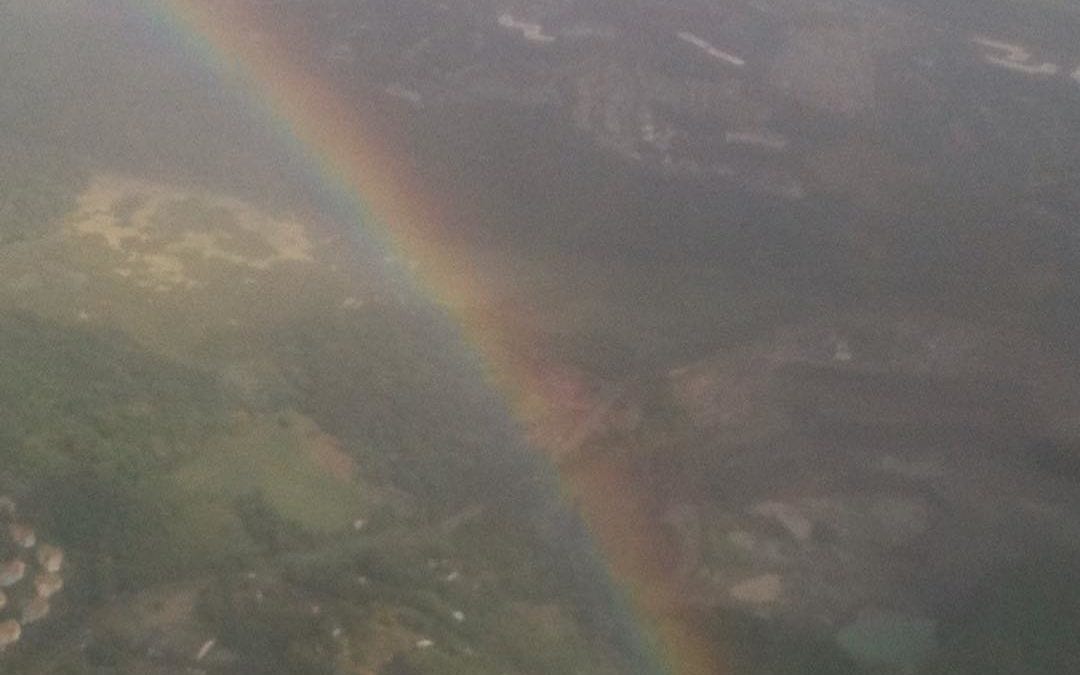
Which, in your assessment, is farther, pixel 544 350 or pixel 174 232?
pixel 174 232

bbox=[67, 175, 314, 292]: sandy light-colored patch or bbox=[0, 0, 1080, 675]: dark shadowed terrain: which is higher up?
bbox=[0, 0, 1080, 675]: dark shadowed terrain

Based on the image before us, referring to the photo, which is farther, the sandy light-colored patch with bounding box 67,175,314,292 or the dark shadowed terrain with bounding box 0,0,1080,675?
the sandy light-colored patch with bounding box 67,175,314,292

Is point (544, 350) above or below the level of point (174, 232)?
above

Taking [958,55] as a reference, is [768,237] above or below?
below

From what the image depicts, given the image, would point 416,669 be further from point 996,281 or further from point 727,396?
point 996,281

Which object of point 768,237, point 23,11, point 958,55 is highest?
point 958,55

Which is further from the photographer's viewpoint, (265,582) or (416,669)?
(265,582)

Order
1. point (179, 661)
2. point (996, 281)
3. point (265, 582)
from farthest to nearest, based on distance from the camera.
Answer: point (996, 281) → point (265, 582) → point (179, 661)

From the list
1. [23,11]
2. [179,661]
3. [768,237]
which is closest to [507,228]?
[768,237]

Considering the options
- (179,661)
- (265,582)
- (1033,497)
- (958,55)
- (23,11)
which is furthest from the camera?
(958,55)

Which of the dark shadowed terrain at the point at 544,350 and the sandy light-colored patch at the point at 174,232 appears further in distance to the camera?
the sandy light-colored patch at the point at 174,232

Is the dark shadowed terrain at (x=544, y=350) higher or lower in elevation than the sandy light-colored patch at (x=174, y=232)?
higher
